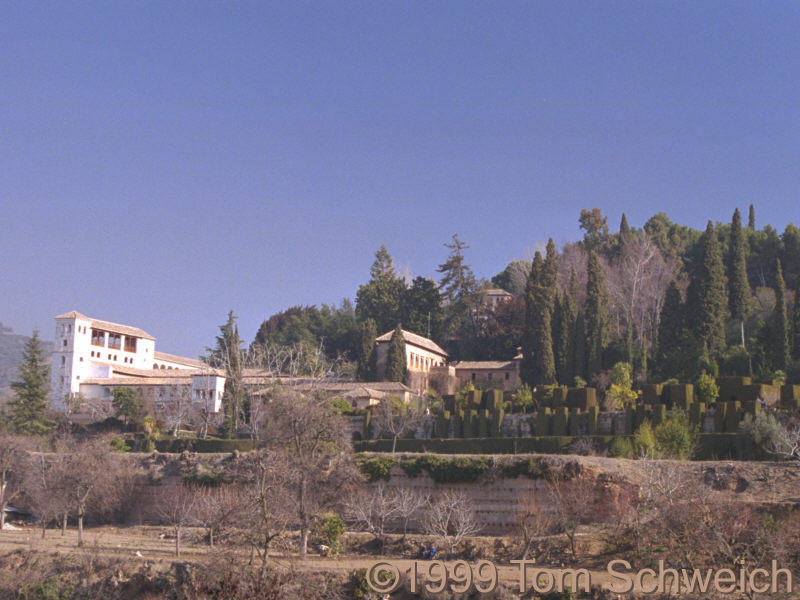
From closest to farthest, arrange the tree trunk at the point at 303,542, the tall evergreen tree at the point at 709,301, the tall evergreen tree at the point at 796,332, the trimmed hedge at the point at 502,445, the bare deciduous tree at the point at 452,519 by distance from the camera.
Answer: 1. the tree trunk at the point at 303,542
2. the bare deciduous tree at the point at 452,519
3. the trimmed hedge at the point at 502,445
4. the tall evergreen tree at the point at 796,332
5. the tall evergreen tree at the point at 709,301

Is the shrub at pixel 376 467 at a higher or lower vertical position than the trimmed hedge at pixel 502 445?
lower

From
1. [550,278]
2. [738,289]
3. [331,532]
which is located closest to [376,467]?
[331,532]

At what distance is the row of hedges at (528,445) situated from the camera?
35938 millimetres

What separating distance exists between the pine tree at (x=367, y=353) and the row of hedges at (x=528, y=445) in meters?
19.2

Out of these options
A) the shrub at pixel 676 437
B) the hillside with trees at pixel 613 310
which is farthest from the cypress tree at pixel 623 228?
the shrub at pixel 676 437

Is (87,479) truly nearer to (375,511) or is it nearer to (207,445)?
(375,511)

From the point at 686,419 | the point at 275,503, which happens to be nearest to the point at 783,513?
the point at 686,419

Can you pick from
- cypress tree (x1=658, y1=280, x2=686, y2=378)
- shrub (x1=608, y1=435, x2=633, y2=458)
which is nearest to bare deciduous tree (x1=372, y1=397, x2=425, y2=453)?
shrub (x1=608, y1=435, x2=633, y2=458)

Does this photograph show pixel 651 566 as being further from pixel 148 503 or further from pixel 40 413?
pixel 40 413

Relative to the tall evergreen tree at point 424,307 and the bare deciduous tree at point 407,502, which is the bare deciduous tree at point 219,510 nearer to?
the bare deciduous tree at point 407,502

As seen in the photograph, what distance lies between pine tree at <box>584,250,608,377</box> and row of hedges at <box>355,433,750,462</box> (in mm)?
12906

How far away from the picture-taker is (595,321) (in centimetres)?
5338

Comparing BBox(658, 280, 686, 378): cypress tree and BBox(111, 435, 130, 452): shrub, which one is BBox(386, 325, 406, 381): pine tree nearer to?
BBox(658, 280, 686, 378): cypress tree

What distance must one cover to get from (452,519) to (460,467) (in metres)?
2.59
